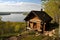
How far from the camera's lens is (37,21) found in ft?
72.6

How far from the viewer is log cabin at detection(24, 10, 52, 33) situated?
840 inches

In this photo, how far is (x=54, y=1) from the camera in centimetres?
2831

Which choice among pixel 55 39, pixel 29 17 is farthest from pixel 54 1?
pixel 55 39

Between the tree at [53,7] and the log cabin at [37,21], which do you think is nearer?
the log cabin at [37,21]

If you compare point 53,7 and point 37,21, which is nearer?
point 37,21

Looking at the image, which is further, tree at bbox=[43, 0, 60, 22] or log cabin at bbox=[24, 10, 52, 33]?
tree at bbox=[43, 0, 60, 22]

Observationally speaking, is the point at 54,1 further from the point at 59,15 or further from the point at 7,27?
the point at 7,27

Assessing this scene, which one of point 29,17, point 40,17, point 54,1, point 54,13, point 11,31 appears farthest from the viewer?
point 54,13

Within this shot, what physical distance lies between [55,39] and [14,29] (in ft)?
35.3

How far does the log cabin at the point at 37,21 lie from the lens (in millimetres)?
21328

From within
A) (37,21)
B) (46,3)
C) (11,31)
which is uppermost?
(46,3)

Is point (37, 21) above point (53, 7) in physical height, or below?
below

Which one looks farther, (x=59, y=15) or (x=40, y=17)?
(x=59, y=15)

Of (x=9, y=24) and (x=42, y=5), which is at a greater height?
(x=42, y=5)
